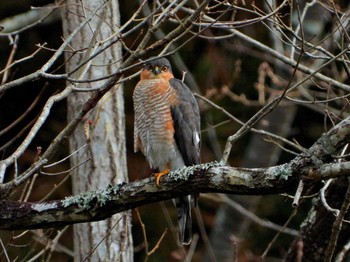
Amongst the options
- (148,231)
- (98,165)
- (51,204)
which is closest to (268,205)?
(148,231)

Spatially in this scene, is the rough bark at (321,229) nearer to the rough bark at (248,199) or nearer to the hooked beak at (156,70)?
the hooked beak at (156,70)

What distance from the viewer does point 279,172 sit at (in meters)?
3.59

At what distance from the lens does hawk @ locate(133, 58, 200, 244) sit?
5727 millimetres

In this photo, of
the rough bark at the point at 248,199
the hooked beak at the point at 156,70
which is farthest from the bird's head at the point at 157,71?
the rough bark at the point at 248,199

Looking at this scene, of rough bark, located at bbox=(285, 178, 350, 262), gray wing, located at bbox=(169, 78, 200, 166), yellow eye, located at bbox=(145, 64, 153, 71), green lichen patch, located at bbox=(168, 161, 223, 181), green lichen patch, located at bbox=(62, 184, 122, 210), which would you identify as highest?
yellow eye, located at bbox=(145, 64, 153, 71)

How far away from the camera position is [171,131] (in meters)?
5.74

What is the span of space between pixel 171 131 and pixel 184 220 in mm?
599

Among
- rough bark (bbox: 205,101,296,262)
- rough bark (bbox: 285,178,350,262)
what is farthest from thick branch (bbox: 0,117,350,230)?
rough bark (bbox: 205,101,296,262)

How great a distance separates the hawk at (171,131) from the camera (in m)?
5.73

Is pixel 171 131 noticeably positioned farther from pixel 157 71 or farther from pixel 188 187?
pixel 188 187

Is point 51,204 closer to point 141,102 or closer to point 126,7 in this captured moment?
point 141,102

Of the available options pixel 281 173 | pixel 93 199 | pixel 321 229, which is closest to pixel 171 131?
pixel 321 229

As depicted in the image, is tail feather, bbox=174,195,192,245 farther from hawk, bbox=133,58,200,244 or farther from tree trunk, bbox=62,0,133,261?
tree trunk, bbox=62,0,133,261

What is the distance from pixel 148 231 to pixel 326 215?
16.0 feet
